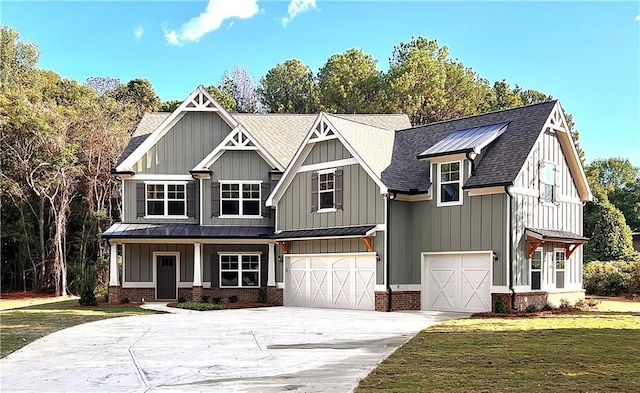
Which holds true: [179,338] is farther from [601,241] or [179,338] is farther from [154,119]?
[601,241]

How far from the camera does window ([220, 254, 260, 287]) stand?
2941 centimetres

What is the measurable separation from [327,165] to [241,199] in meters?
5.44

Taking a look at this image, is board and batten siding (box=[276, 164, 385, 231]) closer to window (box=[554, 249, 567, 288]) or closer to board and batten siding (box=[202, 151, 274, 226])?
board and batten siding (box=[202, 151, 274, 226])

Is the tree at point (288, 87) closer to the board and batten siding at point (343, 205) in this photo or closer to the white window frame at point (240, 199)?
the white window frame at point (240, 199)

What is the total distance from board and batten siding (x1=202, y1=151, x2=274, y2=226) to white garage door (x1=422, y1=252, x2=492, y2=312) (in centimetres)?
833

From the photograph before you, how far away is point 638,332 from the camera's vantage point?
15.8 meters

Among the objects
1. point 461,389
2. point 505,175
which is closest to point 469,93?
point 505,175

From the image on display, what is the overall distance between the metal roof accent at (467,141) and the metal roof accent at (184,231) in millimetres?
8086

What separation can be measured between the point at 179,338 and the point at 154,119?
19.2 meters

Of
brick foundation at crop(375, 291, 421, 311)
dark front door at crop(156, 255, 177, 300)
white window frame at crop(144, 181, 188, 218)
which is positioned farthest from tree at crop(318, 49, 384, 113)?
brick foundation at crop(375, 291, 421, 311)

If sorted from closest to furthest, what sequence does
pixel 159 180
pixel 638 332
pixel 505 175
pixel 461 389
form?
1. pixel 461 389
2. pixel 638 332
3. pixel 505 175
4. pixel 159 180

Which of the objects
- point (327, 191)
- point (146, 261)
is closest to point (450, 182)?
point (327, 191)

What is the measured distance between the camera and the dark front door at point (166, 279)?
29.8 metres

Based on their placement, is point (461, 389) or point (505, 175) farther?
point (505, 175)
